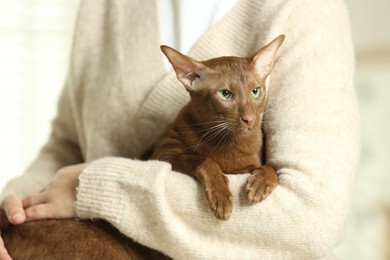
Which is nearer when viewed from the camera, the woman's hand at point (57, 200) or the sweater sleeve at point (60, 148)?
the woman's hand at point (57, 200)

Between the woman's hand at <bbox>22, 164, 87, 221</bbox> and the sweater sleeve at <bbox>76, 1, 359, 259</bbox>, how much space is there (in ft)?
0.19

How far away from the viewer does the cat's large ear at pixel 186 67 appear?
120 cm

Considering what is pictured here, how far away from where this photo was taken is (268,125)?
1.27 meters

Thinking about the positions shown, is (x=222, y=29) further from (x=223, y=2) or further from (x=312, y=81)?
(x=312, y=81)

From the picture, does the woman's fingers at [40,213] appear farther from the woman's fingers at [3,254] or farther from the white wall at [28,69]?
the white wall at [28,69]

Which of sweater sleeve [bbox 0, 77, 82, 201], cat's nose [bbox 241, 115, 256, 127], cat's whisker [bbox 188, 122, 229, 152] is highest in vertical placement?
cat's nose [bbox 241, 115, 256, 127]

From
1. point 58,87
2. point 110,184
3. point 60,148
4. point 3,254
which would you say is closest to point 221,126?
point 110,184

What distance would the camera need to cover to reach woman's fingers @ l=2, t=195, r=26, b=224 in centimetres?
124

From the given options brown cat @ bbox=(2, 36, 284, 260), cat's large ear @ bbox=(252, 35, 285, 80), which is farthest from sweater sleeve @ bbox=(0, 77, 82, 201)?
cat's large ear @ bbox=(252, 35, 285, 80)

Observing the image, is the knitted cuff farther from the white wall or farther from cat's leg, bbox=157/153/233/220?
the white wall

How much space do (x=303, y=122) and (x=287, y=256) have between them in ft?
0.93

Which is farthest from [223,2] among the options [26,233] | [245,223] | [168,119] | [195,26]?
[26,233]

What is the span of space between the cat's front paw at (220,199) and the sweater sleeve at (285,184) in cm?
2

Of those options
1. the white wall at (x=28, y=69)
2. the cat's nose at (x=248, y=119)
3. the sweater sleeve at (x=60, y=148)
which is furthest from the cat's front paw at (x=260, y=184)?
the white wall at (x=28, y=69)
